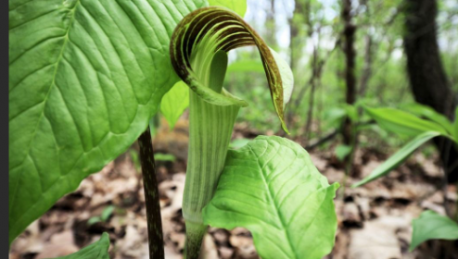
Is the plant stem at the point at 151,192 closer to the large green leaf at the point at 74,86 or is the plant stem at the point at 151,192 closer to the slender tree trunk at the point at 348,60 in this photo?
the large green leaf at the point at 74,86

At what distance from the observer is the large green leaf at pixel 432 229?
1043mm

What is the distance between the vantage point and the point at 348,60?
→ 9.21 ft

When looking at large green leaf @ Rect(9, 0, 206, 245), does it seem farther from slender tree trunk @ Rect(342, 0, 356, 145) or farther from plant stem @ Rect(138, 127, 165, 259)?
slender tree trunk @ Rect(342, 0, 356, 145)

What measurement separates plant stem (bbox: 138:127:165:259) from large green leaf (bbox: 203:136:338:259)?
158 millimetres

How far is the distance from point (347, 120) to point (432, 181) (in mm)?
915

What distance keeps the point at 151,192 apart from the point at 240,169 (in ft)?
0.67

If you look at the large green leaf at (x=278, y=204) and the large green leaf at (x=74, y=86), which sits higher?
the large green leaf at (x=74, y=86)

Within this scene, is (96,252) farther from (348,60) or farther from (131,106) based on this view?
(348,60)

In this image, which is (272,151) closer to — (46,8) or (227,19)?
(227,19)

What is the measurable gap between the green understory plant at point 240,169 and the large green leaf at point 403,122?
849 mm

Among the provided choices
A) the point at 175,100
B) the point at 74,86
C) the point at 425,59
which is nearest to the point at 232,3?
the point at 175,100

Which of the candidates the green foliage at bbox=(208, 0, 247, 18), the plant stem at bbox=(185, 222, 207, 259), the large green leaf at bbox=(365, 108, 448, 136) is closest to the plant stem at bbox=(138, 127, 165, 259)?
the plant stem at bbox=(185, 222, 207, 259)

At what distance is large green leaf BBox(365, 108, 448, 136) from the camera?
116cm

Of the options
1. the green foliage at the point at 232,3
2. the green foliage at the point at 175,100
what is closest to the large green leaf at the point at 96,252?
the green foliage at the point at 175,100
